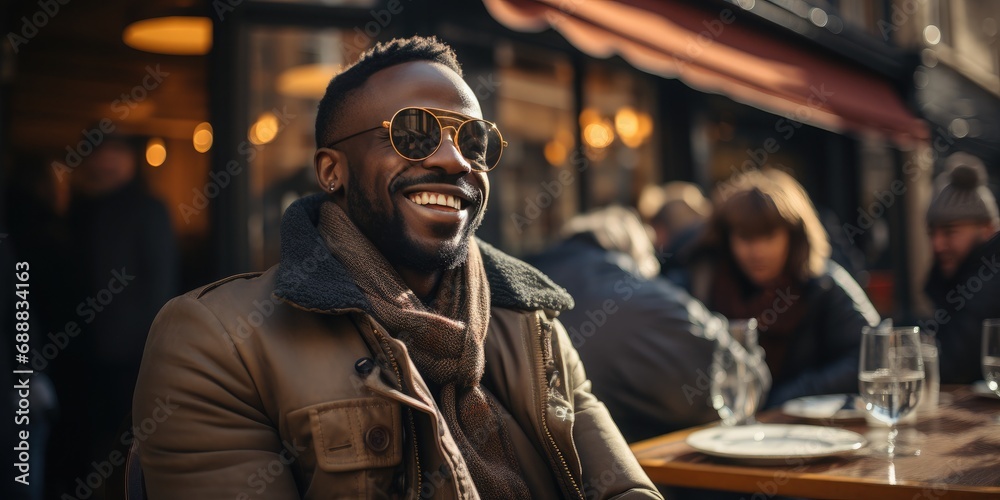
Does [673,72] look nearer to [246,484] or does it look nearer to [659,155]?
[659,155]

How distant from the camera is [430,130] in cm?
194

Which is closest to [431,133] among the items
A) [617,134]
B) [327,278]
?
[327,278]

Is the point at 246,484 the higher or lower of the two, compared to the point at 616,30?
lower

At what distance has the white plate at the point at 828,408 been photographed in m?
2.81

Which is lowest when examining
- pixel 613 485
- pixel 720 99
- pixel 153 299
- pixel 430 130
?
pixel 613 485

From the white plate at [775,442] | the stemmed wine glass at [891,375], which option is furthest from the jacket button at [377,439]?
the stemmed wine glass at [891,375]

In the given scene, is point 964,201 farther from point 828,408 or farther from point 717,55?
point 717,55

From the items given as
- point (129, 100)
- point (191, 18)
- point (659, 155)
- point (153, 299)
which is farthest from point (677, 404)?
point (659, 155)

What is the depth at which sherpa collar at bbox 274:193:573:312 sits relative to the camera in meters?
1.76

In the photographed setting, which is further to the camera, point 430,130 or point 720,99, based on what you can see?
point 720,99

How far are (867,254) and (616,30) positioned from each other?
817cm

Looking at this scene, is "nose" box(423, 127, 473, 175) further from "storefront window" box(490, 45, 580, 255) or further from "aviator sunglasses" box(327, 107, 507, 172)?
"storefront window" box(490, 45, 580, 255)

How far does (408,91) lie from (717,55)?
12.4 ft

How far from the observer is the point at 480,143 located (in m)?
2.05
